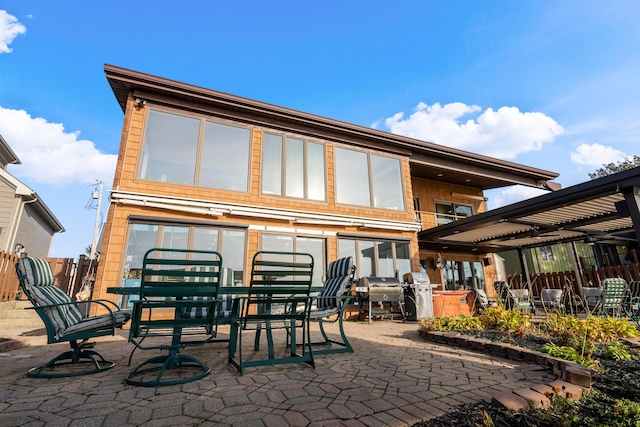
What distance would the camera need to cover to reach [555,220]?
8312 mm

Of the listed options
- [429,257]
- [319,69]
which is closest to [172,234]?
[429,257]

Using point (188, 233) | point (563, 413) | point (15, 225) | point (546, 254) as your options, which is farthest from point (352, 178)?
point (546, 254)

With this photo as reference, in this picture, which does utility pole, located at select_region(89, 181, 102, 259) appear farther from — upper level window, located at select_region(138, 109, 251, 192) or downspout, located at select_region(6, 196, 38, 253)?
upper level window, located at select_region(138, 109, 251, 192)

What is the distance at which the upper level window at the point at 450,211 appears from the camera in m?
12.8

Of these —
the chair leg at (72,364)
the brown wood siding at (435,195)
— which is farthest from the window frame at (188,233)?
the brown wood siding at (435,195)

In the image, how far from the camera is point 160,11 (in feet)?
32.3

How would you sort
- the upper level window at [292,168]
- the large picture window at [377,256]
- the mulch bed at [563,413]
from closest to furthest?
the mulch bed at [563,413]
the upper level window at [292,168]
the large picture window at [377,256]

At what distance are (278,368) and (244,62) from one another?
1435cm

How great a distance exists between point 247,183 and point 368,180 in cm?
401

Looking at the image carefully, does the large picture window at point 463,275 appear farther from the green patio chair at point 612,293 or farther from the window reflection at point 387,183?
the green patio chair at point 612,293

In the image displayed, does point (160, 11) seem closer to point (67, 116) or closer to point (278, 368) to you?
point (278, 368)

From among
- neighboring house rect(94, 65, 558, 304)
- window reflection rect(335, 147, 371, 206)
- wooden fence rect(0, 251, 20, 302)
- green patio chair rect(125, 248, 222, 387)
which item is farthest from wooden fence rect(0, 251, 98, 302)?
window reflection rect(335, 147, 371, 206)

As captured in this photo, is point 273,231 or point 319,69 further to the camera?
point 319,69

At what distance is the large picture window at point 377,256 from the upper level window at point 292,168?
1.73 metres
